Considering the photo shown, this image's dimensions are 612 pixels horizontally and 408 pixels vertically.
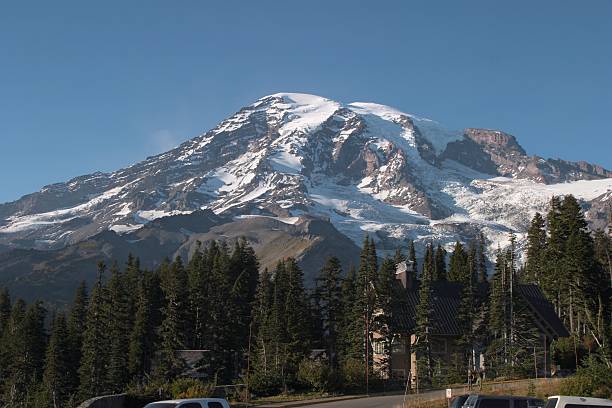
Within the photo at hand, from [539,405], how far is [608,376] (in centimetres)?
475

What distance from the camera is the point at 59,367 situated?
314 ft

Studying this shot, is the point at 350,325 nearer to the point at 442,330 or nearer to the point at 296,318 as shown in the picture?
the point at 296,318

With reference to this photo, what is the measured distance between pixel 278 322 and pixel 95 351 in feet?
78.5

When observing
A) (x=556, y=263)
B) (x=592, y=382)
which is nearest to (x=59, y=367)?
(x=556, y=263)

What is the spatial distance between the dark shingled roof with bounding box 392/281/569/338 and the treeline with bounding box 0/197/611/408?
841 millimetres

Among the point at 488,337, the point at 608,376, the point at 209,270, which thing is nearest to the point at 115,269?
the point at 209,270

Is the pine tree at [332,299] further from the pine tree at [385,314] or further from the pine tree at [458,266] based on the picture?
the pine tree at [458,266]

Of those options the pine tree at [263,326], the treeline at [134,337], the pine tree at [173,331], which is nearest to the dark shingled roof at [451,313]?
the pine tree at [263,326]

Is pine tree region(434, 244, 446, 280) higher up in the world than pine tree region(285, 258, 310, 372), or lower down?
higher up

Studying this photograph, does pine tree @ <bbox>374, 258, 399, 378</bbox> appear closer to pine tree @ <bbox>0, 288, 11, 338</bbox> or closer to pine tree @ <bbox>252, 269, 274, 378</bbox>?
pine tree @ <bbox>252, 269, 274, 378</bbox>

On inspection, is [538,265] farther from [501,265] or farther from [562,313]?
[501,265]

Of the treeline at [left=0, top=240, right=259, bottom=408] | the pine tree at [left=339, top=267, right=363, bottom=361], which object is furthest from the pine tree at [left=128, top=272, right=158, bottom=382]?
the pine tree at [left=339, top=267, right=363, bottom=361]

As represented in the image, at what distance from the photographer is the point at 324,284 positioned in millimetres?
91688

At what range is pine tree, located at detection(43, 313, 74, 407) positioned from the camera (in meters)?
94.8
